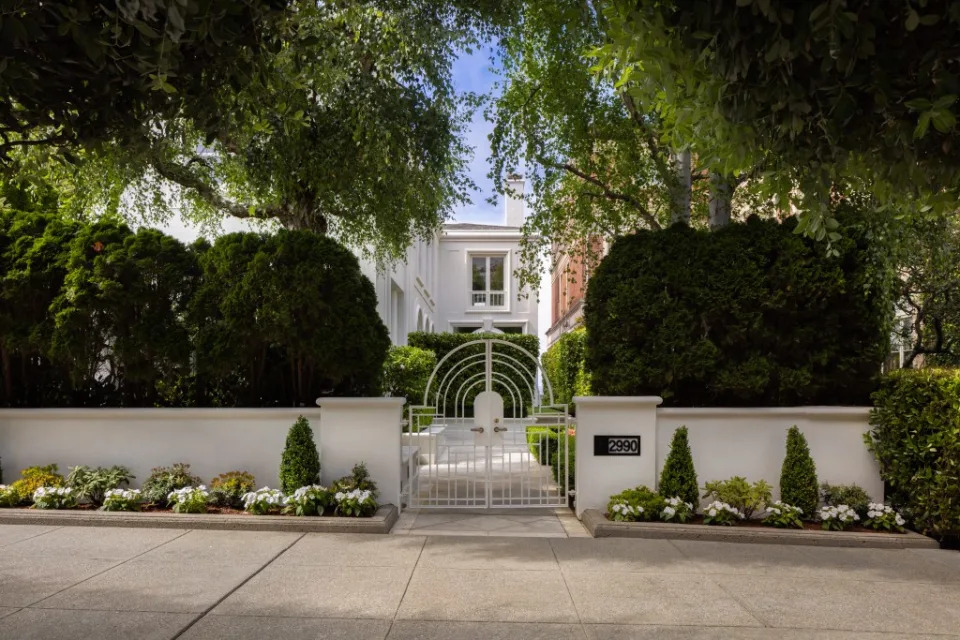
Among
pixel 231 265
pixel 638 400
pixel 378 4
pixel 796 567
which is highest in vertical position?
pixel 378 4

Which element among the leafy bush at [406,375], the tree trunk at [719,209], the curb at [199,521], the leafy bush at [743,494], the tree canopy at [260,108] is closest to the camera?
the tree canopy at [260,108]

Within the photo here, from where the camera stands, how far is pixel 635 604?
507cm

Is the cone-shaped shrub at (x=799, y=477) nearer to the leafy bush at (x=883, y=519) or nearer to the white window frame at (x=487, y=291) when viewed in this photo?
the leafy bush at (x=883, y=519)

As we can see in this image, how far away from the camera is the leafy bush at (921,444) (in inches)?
276

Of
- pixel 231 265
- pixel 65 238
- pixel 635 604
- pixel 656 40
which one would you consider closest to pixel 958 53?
pixel 656 40

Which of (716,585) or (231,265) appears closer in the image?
(716,585)

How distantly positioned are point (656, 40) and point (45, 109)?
3.17 meters

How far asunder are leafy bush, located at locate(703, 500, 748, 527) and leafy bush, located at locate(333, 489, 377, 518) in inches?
140

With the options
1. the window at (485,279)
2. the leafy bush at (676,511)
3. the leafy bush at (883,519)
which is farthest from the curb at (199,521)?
the window at (485,279)

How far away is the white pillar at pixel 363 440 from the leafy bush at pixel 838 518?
4.62 m

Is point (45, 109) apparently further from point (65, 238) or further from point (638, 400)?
point (638, 400)

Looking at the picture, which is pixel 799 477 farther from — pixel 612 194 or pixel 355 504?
pixel 355 504

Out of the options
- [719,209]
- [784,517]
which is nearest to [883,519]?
[784,517]

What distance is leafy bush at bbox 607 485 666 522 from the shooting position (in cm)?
757
